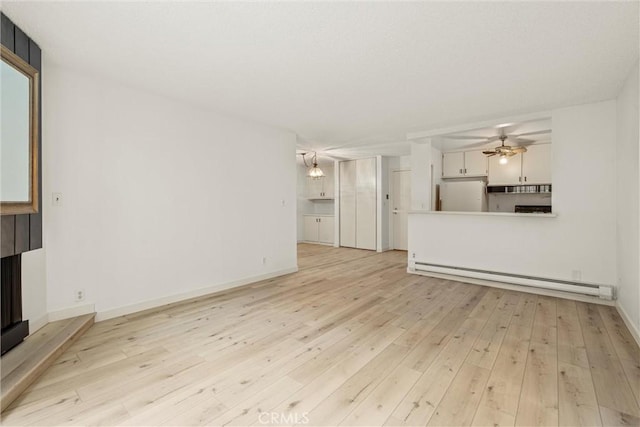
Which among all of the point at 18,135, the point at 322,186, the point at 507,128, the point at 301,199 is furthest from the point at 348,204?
the point at 18,135

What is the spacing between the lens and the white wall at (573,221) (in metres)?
3.46

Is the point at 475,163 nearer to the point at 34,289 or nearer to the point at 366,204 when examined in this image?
the point at 366,204

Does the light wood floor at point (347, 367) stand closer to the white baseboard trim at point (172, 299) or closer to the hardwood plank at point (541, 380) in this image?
the hardwood plank at point (541, 380)

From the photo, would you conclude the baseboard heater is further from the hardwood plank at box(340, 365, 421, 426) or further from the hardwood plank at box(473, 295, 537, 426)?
the hardwood plank at box(340, 365, 421, 426)

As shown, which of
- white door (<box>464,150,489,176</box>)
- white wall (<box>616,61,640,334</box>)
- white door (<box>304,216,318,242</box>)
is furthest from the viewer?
white door (<box>304,216,318,242</box>)

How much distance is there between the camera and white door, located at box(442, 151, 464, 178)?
6.08 m

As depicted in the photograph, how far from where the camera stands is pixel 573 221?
145 inches

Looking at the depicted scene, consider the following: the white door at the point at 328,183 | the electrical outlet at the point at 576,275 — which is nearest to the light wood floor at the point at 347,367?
the electrical outlet at the point at 576,275

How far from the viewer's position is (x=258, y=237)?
4.47 m

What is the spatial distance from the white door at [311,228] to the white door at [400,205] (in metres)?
2.38

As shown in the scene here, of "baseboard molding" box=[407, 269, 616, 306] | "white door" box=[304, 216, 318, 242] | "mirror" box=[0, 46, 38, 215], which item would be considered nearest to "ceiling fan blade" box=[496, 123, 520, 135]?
"baseboard molding" box=[407, 269, 616, 306]

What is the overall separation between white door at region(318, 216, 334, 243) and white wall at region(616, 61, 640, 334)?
19.5ft

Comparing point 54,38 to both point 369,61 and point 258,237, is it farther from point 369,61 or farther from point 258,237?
point 258,237

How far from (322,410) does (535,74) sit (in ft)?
11.1
